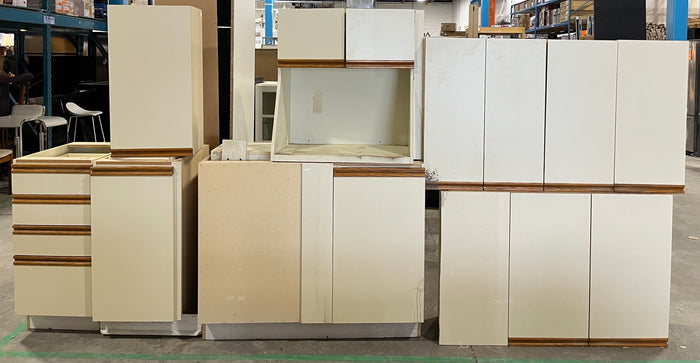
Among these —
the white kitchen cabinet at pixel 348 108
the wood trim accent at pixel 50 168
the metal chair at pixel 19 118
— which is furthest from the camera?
the metal chair at pixel 19 118

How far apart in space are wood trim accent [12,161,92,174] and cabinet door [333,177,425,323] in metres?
1.06

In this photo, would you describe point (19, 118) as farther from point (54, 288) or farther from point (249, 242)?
point (249, 242)

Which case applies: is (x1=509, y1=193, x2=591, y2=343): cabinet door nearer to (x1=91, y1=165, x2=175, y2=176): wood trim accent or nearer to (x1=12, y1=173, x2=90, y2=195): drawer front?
(x1=91, y1=165, x2=175, y2=176): wood trim accent

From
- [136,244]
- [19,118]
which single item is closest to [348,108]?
[136,244]

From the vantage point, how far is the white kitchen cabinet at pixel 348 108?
316cm

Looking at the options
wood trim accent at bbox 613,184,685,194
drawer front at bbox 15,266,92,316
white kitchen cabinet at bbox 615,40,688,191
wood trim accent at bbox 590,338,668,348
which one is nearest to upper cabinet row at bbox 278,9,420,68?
white kitchen cabinet at bbox 615,40,688,191

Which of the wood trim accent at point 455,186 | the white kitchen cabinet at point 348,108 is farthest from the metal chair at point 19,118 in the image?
the wood trim accent at point 455,186

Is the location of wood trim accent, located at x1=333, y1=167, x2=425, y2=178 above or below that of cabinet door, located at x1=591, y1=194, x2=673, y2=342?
above

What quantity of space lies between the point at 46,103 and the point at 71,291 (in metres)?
5.33

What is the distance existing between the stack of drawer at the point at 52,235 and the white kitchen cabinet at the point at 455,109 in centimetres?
142

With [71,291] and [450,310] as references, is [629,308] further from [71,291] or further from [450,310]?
[71,291]

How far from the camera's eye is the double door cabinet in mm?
2814

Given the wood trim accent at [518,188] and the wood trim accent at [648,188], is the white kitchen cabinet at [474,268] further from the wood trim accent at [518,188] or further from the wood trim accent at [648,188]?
the wood trim accent at [648,188]

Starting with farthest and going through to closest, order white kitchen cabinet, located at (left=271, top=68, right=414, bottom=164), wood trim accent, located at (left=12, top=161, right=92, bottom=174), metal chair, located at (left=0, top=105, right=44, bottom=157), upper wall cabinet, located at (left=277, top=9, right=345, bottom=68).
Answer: metal chair, located at (left=0, top=105, right=44, bottom=157) → white kitchen cabinet, located at (left=271, top=68, right=414, bottom=164) → wood trim accent, located at (left=12, top=161, right=92, bottom=174) → upper wall cabinet, located at (left=277, top=9, right=345, bottom=68)
